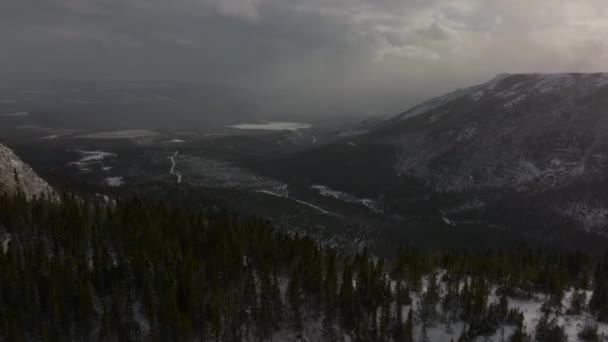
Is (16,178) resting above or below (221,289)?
above

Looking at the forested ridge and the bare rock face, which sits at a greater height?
the bare rock face

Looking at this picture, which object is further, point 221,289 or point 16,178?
point 16,178

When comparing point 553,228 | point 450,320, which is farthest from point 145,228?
point 553,228

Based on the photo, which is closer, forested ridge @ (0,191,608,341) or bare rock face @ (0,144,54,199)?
forested ridge @ (0,191,608,341)

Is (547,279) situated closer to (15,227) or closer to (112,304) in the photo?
(112,304)

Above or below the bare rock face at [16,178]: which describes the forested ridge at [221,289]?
below
